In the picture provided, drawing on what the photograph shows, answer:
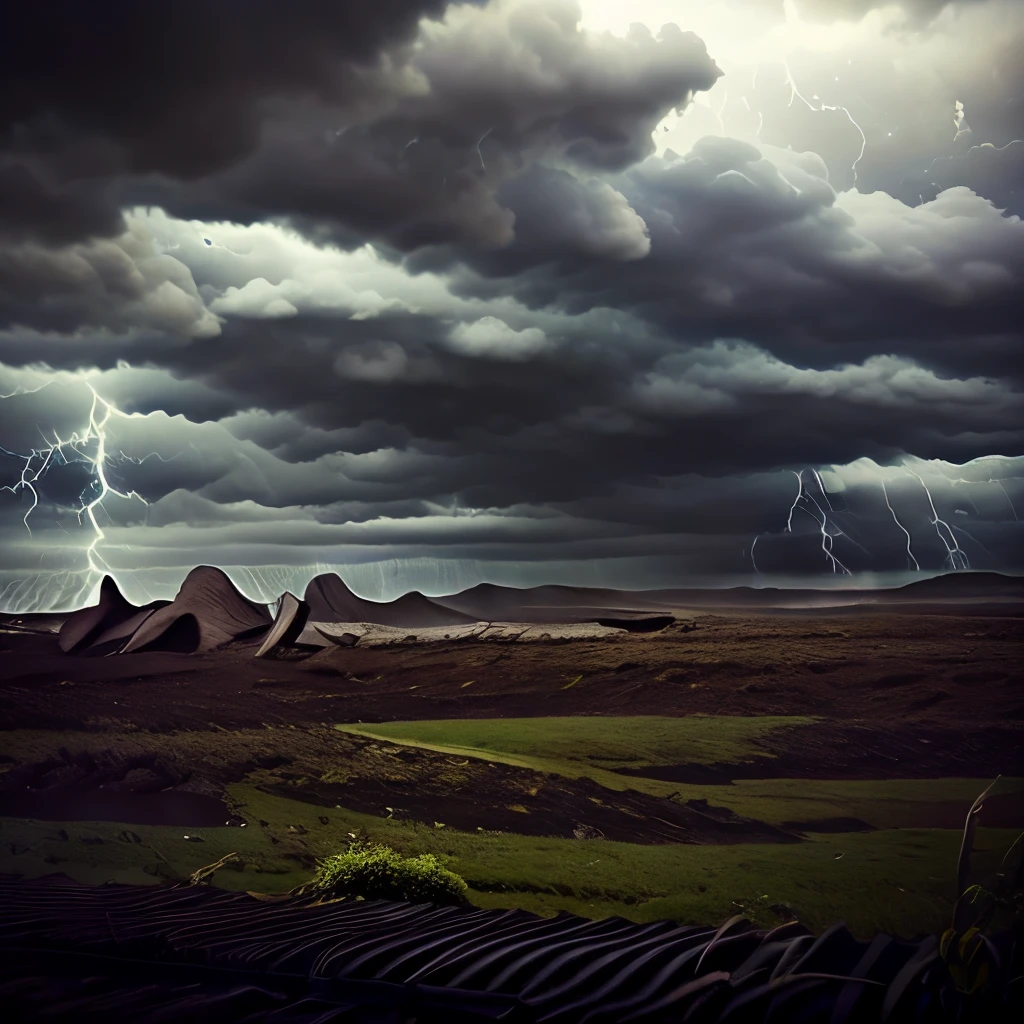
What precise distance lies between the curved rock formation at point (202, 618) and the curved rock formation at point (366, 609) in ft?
2.57

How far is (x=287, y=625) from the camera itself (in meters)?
11.7

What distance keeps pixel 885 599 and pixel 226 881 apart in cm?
718

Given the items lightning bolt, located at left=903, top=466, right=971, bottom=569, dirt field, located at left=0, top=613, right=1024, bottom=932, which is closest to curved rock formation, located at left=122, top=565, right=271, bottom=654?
dirt field, located at left=0, top=613, right=1024, bottom=932

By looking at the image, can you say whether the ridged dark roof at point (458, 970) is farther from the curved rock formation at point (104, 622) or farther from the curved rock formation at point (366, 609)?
the curved rock formation at point (104, 622)

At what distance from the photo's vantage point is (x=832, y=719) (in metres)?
8.41

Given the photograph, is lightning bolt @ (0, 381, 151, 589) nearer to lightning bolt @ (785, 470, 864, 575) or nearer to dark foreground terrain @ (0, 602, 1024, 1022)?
dark foreground terrain @ (0, 602, 1024, 1022)

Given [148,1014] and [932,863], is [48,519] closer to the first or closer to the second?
[148,1014]

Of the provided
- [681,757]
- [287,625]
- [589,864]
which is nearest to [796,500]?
[681,757]

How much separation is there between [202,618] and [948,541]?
9.21 m

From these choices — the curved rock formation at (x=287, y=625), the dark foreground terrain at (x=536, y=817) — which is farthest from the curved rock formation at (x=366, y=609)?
the dark foreground terrain at (x=536, y=817)

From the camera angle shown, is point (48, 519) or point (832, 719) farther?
point (48, 519)

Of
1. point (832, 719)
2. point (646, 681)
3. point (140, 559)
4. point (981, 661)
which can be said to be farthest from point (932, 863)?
point (140, 559)

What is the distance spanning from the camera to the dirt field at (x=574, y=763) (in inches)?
288

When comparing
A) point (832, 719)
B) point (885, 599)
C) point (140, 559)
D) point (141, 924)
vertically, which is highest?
point (140, 559)
